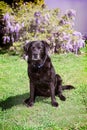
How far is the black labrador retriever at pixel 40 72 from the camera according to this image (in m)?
9.30

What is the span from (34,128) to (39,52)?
5.43 feet

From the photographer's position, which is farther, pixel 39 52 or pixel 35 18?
pixel 35 18

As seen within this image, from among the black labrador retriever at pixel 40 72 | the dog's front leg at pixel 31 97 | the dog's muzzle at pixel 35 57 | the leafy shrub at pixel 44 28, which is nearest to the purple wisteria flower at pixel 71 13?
the leafy shrub at pixel 44 28

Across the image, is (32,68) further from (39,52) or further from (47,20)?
(47,20)

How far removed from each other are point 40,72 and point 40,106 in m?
0.67

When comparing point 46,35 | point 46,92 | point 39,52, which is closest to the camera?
point 39,52

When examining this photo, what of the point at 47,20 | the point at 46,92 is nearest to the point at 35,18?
the point at 47,20

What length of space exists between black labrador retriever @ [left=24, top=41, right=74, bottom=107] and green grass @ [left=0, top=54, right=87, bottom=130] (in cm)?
17

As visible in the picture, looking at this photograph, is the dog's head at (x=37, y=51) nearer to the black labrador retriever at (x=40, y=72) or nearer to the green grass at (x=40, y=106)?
the black labrador retriever at (x=40, y=72)

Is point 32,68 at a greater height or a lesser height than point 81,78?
greater

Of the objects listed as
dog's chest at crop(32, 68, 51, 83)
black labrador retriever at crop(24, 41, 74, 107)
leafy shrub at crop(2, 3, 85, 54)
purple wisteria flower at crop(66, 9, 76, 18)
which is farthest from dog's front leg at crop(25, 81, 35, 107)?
purple wisteria flower at crop(66, 9, 76, 18)

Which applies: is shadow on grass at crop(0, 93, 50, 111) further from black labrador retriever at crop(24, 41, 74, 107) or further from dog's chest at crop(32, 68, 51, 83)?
dog's chest at crop(32, 68, 51, 83)

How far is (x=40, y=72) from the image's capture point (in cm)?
949

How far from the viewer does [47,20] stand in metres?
16.5
